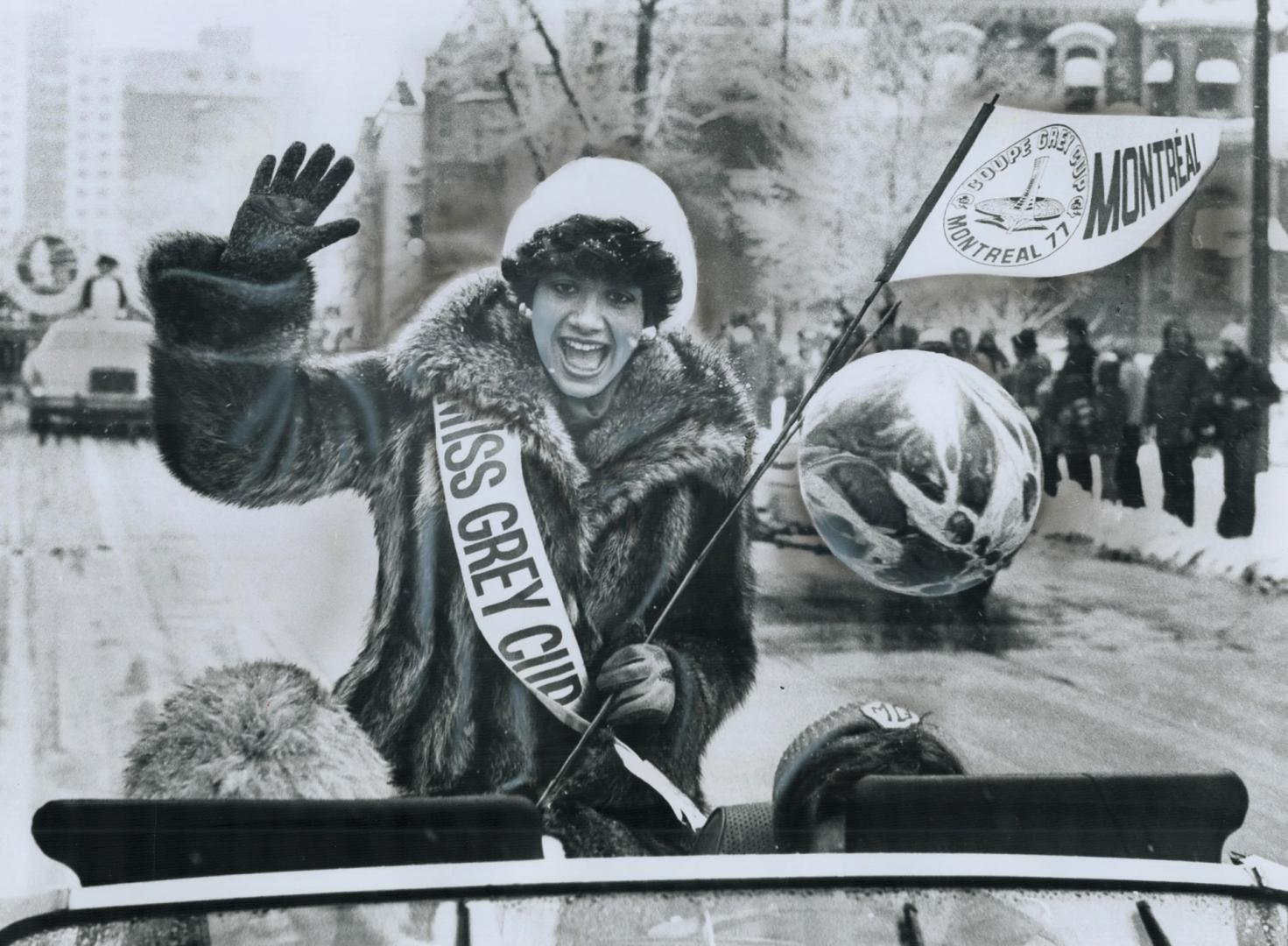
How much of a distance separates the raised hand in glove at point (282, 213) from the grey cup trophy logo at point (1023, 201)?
167cm

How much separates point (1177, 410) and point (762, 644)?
135 centimetres

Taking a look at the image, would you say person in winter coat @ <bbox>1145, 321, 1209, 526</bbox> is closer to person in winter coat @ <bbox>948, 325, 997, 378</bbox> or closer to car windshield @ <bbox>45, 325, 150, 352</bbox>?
person in winter coat @ <bbox>948, 325, 997, 378</bbox>

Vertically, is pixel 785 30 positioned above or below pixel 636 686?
above

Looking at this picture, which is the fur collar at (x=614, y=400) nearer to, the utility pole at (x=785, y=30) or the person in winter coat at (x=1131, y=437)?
the utility pole at (x=785, y=30)

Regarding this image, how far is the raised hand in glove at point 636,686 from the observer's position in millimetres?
3615

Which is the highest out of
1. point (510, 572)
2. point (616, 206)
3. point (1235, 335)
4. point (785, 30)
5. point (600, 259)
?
point (785, 30)

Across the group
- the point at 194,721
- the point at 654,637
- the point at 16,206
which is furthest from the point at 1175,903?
the point at 16,206

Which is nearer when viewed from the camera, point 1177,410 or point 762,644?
point 762,644

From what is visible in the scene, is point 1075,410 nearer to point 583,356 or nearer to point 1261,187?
point 1261,187

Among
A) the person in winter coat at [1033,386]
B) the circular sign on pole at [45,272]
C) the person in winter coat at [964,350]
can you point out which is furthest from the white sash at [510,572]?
the person in winter coat at [1033,386]

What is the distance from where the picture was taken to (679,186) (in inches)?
142

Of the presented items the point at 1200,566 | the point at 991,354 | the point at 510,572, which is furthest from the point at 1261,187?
the point at 510,572

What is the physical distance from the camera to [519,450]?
143 inches

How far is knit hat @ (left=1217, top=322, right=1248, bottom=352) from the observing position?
12.5 feet
